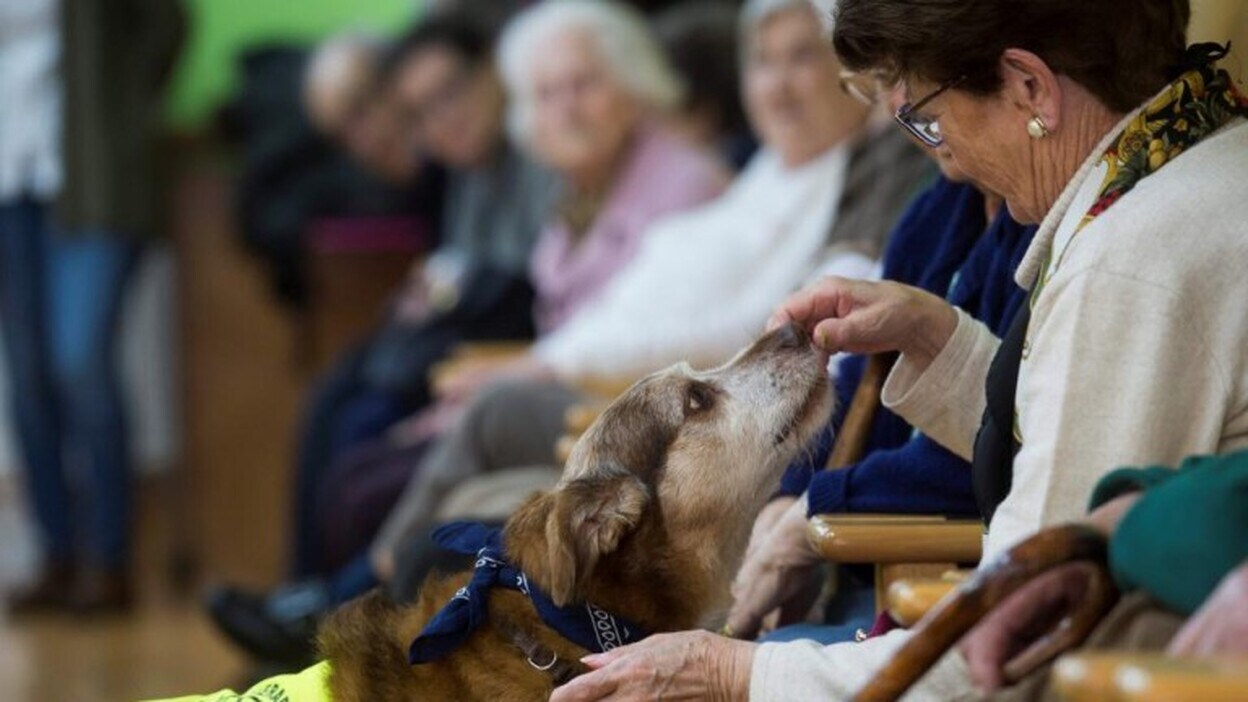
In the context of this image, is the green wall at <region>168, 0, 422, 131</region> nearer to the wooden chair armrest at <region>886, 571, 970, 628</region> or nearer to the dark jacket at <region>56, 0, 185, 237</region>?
the dark jacket at <region>56, 0, 185, 237</region>

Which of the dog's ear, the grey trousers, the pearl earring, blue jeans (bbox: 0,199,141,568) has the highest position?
the pearl earring

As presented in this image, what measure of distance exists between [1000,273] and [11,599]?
4440 millimetres

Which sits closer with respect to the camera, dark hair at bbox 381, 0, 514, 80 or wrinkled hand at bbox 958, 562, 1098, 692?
wrinkled hand at bbox 958, 562, 1098, 692

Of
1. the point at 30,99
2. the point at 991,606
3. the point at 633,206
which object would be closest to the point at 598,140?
the point at 633,206

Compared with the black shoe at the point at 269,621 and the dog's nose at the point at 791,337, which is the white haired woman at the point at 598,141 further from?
the dog's nose at the point at 791,337

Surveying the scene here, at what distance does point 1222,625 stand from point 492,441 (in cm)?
258

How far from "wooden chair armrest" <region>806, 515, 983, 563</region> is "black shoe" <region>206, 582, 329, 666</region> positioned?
6.69 ft

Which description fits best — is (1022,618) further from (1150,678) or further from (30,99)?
(30,99)

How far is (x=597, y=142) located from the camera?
4.93 m

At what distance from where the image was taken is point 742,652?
205 centimetres

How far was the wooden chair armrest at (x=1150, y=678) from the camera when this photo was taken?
1355 millimetres

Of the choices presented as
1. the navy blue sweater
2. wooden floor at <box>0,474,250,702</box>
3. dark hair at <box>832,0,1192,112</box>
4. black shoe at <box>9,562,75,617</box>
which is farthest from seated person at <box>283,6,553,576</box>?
dark hair at <box>832,0,1192,112</box>

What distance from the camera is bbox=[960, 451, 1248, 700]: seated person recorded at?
1.62 metres

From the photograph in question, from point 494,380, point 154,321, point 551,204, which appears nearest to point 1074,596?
point 494,380
